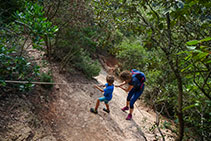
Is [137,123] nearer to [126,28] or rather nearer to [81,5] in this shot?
[126,28]

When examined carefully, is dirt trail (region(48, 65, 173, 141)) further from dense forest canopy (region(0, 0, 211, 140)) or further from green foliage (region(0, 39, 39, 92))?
green foliage (region(0, 39, 39, 92))

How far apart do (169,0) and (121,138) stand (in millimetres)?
3638

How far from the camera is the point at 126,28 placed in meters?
3.05

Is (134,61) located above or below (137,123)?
above

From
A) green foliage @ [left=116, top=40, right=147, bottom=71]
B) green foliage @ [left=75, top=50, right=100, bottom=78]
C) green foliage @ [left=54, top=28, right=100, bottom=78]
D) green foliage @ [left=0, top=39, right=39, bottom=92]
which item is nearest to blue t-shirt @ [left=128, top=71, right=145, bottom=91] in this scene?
green foliage @ [left=54, top=28, right=100, bottom=78]

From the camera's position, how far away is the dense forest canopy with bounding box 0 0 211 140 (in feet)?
6.45

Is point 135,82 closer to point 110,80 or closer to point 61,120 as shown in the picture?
point 110,80

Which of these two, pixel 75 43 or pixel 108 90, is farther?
pixel 75 43

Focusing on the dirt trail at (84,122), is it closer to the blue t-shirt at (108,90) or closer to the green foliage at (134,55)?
the blue t-shirt at (108,90)

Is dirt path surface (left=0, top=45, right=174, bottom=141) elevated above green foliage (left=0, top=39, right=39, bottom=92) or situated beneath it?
situated beneath

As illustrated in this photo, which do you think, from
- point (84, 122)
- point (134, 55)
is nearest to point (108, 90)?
point (84, 122)

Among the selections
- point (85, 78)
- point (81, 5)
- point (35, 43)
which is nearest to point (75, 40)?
point (81, 5)

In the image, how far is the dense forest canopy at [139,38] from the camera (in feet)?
6.45

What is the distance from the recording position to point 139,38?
17.4 feet
